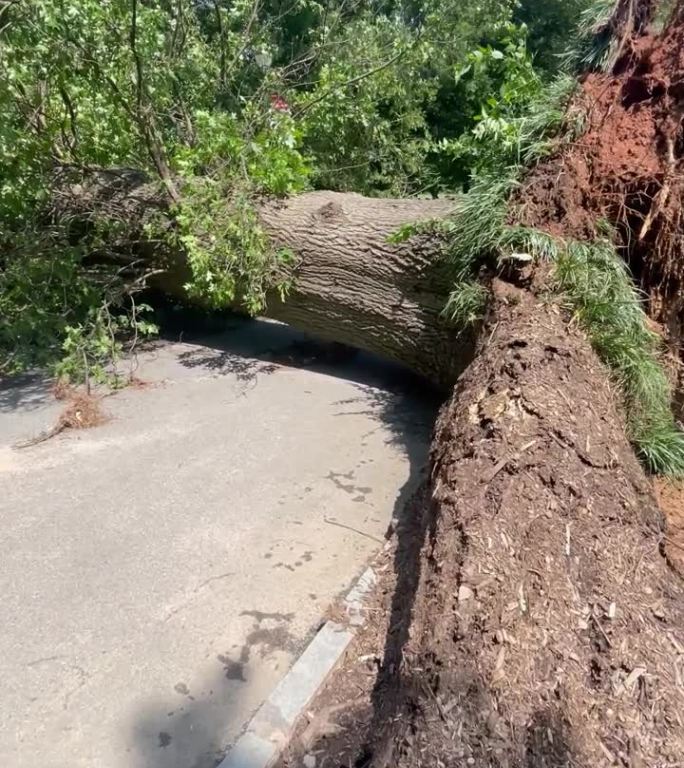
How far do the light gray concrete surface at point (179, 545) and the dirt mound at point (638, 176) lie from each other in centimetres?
179

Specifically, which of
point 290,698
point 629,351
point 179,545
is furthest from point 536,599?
point 179,545

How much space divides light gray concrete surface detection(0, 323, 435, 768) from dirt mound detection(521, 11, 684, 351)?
5.88 ft

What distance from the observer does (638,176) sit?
3.95 metres

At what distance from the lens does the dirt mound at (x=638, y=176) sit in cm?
386

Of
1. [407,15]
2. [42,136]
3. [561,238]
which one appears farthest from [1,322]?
[407,15]

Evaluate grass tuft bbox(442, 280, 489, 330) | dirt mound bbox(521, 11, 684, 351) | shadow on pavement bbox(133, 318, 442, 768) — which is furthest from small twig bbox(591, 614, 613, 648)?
dirt mound bbox(521, 11, 684, 351)

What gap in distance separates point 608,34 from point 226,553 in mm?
4163

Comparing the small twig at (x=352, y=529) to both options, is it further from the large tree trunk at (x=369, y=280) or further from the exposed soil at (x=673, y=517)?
the large tree trunk at (x=369, y=280)

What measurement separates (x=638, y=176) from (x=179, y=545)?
340cm

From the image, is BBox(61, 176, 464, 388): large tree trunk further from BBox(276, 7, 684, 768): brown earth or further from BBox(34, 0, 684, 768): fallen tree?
BBox(276, 7, 684, 768): brown earth

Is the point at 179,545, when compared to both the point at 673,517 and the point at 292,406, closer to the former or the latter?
the point at 292,406

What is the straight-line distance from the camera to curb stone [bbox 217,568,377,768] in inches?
89.5

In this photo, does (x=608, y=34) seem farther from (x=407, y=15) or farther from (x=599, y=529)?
(x=407, y=15)

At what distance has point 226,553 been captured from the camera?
134 inches
